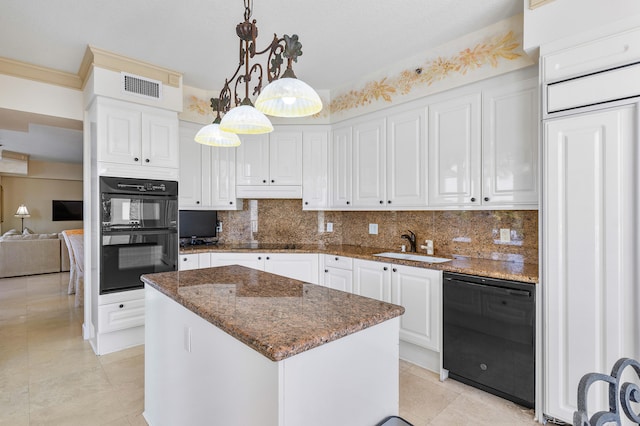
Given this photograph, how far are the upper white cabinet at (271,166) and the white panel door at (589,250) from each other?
256 cm

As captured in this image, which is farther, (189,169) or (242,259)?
(189,169)

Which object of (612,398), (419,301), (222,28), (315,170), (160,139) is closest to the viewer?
(612,398)

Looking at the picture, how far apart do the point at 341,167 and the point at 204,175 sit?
159 cm

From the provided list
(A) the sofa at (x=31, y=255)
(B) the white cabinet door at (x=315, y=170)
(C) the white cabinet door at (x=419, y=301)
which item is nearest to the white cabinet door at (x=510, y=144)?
(C) the white cabinet door at (x=419, y=301)

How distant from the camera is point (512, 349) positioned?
2.16 meters

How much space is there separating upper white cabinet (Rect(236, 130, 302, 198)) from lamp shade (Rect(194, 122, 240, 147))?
→ 6.17 feet

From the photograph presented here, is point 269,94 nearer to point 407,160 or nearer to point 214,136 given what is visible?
point 214,136

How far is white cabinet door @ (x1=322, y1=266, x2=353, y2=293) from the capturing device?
3293mm

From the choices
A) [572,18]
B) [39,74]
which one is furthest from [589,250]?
[39,74]

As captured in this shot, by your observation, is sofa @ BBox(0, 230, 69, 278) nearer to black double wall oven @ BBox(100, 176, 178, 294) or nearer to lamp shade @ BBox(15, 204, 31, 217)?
lamp shade @ BBox(15, 204, 31, 217)

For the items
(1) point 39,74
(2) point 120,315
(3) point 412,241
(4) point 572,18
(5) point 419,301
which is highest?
(1) point 39,74

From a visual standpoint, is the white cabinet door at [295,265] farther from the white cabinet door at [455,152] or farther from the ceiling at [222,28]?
the ceiling at [222,28]

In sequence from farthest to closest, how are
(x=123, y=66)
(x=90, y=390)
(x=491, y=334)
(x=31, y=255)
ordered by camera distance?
(x=31, y=255)
(x=123, y=66)
(x=90, y=390)
(x=491, y=334)

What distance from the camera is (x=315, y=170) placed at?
392 centimetres
